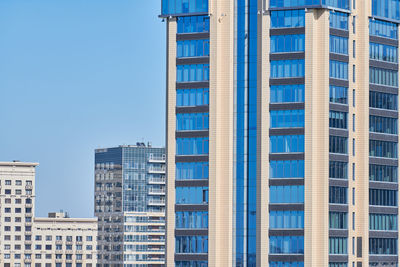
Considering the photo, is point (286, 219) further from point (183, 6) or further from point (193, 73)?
point (183, 6)

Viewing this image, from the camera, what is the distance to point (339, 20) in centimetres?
14538

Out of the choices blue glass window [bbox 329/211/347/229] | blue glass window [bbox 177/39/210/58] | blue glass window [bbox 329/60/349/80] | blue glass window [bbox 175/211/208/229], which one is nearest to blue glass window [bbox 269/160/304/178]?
blue glass window [bbox 329/211/347/229]

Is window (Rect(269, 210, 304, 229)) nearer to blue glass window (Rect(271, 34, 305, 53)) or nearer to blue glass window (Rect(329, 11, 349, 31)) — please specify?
blue glass window (Rect(271, 34, 305, 53))

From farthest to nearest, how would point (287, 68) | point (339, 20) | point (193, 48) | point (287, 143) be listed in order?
point (193, 48) < point (339, 20) < point (287, 68) < point (287, 143)

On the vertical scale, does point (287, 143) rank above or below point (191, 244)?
above

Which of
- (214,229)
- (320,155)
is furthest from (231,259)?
(320,155)

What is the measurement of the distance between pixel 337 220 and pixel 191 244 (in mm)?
15590

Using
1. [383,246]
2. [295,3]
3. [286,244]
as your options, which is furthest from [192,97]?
[383,246]

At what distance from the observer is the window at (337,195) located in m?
143

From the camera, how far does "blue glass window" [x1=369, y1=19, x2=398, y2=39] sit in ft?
488

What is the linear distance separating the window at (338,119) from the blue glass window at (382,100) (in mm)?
4217

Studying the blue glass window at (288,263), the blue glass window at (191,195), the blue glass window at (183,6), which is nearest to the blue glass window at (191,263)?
the blue glass window at (191,195)

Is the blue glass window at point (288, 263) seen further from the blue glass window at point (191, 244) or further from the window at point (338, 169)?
the window at point (338, 169)

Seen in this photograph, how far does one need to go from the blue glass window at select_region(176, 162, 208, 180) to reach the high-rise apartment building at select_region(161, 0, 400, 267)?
0.11 m
